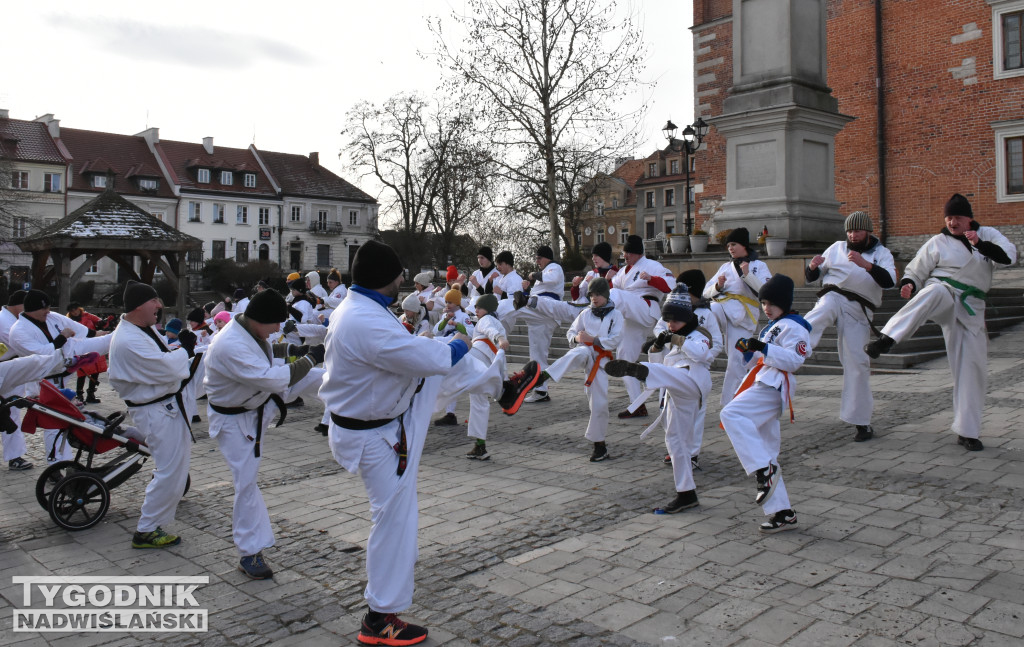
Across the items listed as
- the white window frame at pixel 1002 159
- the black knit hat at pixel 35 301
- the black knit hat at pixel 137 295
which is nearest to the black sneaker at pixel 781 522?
the black knit hat at pixel 137 295

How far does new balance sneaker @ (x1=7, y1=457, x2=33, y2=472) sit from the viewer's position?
855cm

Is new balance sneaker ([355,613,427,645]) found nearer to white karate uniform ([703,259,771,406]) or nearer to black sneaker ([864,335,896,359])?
black sneaker ([864,335,896,359])

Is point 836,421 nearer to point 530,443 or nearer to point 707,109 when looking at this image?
point 530,443

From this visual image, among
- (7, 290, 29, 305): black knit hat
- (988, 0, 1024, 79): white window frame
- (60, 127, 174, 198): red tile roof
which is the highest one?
(60, 127, 174, 198): red tile roof

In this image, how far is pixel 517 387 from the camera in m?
4.81

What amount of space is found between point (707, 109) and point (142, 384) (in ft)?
93.6

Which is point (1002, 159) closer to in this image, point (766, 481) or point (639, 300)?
point (639, 300)

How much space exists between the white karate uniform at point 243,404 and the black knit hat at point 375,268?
1324mm

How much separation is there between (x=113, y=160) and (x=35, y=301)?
197 ft

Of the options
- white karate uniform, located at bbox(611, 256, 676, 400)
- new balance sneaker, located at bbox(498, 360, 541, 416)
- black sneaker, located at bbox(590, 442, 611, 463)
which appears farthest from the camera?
white karate uniform, located at bbox(611, 256, 676, 400)

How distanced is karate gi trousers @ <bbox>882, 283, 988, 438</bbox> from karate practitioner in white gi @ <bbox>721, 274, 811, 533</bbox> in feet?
7.80

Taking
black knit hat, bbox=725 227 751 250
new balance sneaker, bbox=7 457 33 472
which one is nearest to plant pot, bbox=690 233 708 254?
black knit hat, bbox=725 227 751 250

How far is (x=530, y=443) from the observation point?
28.7 ft

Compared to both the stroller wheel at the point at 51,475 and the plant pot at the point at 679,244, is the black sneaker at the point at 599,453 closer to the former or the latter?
the stroller wheel at the point at 51,475
